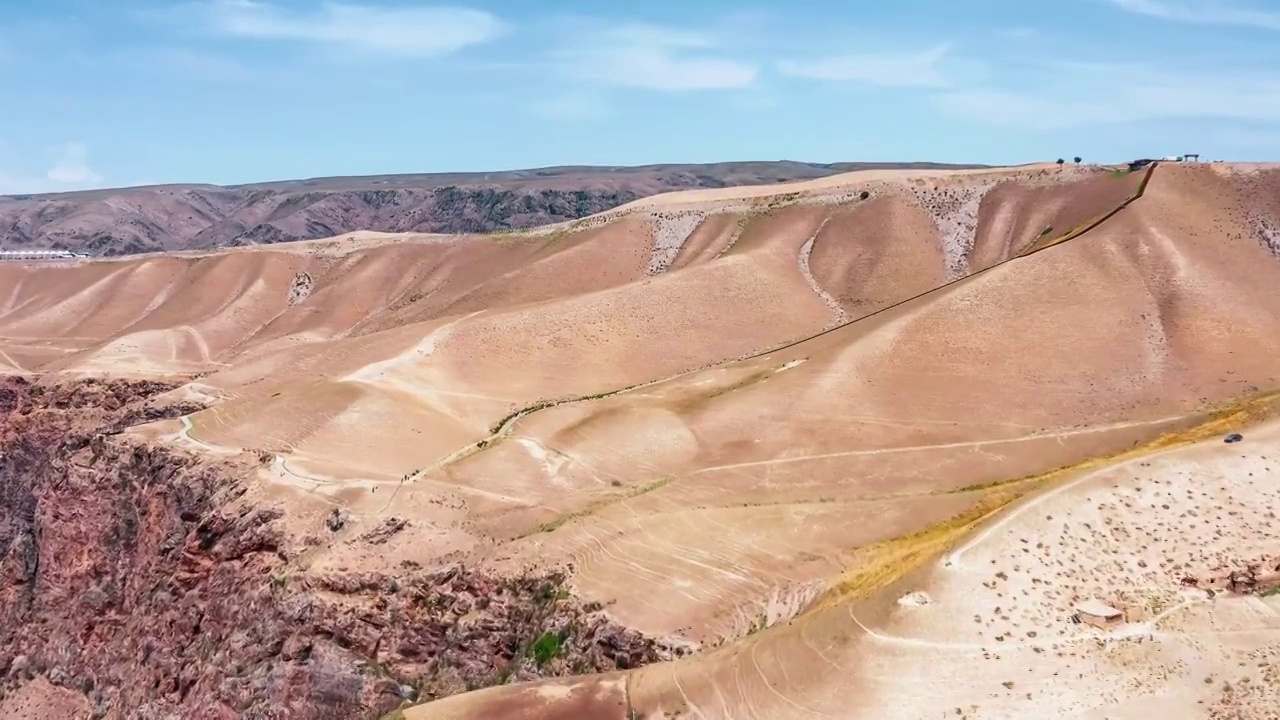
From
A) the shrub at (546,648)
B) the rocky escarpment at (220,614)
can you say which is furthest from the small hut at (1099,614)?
the shrub at (546,648)

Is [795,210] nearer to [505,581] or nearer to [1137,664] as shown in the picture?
[505,581]

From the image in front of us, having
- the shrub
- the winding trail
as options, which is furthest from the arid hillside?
the winding trail

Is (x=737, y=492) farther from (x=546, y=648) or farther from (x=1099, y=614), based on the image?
(x=1099, y=614)

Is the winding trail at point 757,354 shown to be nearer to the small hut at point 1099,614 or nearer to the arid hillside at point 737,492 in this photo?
the arid hillside at point 737,492

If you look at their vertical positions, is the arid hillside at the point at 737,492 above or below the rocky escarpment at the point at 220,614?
above

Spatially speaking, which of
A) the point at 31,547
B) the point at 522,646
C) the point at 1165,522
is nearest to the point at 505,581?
the point at 522,646

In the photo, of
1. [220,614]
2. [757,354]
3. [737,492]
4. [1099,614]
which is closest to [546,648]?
[737,492]

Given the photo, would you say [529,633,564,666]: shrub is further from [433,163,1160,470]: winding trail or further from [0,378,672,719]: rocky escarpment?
[433,163,1160,470]: winding trail
